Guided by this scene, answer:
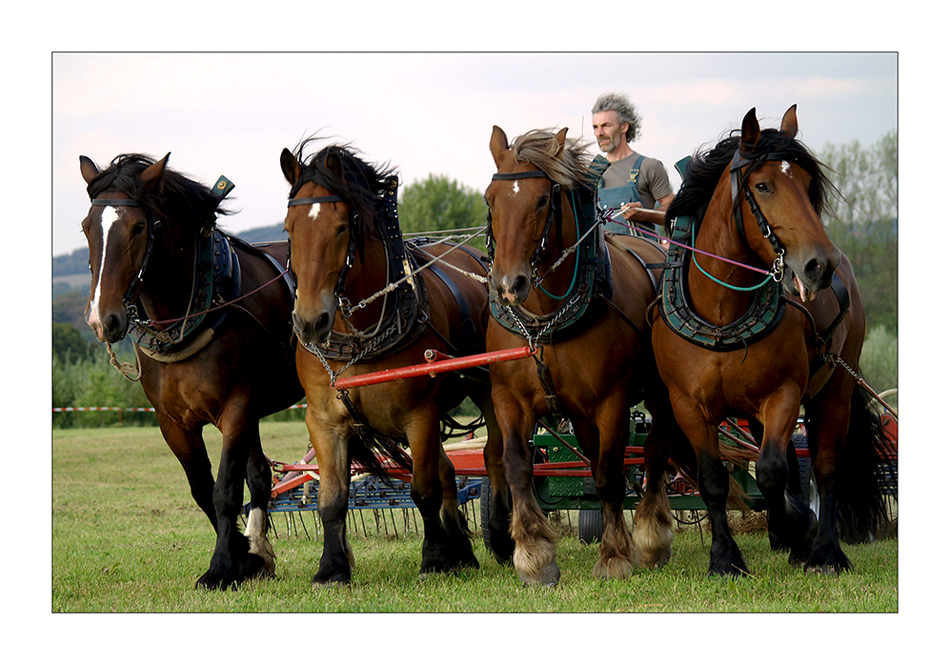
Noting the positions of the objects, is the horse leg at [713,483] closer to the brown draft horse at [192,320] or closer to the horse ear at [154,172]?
the brown draft horse at [192,320]

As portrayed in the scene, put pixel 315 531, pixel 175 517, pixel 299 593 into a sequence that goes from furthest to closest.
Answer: pixel 175 517
pixel 315 531
pixel 299 593

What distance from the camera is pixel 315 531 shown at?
8.16 meters

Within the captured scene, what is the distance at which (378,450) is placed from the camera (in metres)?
5.97

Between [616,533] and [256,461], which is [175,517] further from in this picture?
[616,533]

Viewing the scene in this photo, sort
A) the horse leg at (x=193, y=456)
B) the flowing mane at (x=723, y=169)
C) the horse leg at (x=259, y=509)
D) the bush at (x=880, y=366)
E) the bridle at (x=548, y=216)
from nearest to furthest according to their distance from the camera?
the flowing mane at (x=723, y=169)
the bridle at (x=548, y=216)
the horse leg at (x=193, y=456)
the horse leg at (x=259, y=509)
the bush at (x=880, y=366)

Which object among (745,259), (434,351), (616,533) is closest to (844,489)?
(616,533)

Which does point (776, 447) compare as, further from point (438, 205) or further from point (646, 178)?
point (438, 205)

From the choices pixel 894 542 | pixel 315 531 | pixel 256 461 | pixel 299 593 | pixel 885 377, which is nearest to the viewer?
pixel 299 593

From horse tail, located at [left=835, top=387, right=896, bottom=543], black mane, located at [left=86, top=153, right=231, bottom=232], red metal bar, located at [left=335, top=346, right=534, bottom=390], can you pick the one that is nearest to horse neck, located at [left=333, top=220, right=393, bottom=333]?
red metal bar, located at [left=335, top=346, right=534, bottom=390]

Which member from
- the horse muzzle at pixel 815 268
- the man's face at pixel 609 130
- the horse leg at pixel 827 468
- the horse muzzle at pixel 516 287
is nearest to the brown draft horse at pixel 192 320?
the horse muzzle at pixel 516 287

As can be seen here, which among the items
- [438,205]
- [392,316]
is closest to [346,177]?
[392,316]

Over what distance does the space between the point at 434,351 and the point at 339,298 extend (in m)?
0.67

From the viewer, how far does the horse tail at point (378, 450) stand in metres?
5.24

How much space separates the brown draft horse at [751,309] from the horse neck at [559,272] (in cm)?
53
